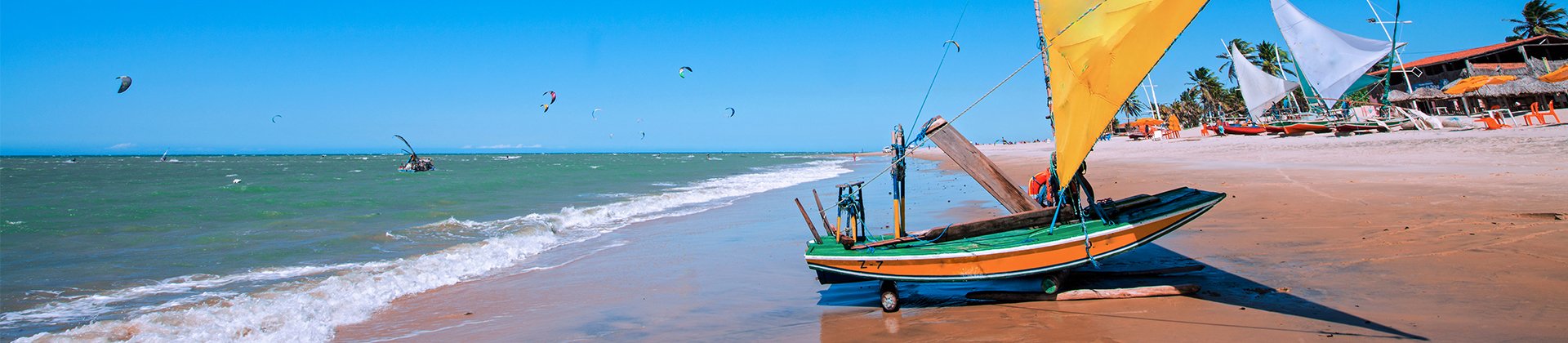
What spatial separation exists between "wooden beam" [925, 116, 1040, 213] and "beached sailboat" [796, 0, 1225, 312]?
0.38m

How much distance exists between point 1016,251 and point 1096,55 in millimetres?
1700

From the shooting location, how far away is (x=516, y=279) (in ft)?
Answer: 31.3

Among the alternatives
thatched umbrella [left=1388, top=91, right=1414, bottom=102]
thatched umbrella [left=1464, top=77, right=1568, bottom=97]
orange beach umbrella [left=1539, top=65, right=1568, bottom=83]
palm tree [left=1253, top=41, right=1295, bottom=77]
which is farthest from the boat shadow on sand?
palm tree [left=1253, top=41, right=1295, bottom=77]

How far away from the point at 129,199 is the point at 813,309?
30.2 meters

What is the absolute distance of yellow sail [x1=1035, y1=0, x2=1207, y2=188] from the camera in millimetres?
5645

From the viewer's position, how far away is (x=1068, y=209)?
6.76 meters

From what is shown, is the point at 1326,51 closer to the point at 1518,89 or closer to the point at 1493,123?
the point at 1493,123

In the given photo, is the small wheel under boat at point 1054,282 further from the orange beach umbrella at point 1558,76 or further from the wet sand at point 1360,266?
the orange beach umbrella at point 1558,76

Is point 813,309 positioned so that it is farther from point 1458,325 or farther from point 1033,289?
point 1458,325

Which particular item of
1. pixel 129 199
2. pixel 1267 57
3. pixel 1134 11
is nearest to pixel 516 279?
pixel 1134 11

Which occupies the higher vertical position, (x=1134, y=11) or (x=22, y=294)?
(x=1134, y=11)

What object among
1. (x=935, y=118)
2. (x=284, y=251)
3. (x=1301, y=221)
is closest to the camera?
(x=935, y=118)

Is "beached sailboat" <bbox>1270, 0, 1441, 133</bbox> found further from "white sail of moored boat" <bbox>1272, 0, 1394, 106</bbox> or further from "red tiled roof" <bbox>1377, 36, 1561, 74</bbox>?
"red tiled roof" <bbox>1377, 36, 1561, 74</bbox>

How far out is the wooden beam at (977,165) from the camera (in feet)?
24.7
